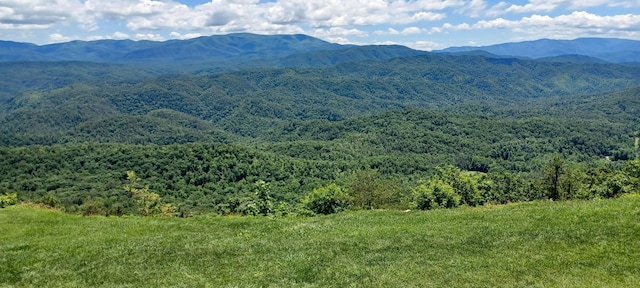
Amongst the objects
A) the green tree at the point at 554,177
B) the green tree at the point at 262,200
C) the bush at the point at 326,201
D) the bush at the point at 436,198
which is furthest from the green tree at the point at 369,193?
the green tree at the point at 554,177

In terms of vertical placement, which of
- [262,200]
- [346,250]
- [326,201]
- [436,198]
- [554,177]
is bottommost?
[436,198]

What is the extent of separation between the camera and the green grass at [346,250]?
2094cm

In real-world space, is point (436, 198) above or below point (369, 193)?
below

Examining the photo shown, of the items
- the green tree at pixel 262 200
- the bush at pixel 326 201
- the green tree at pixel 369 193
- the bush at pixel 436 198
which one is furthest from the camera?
the bush at pixel 436 198

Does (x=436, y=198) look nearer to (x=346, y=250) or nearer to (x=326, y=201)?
(x=326, y=201)

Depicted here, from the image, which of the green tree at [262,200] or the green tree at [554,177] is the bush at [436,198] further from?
the green tree at [262,200]

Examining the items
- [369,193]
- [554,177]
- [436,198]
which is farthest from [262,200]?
[554,177]

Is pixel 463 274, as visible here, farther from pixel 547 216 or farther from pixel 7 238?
pixel 7 238

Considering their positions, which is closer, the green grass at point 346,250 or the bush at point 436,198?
the green grass at point 346,250

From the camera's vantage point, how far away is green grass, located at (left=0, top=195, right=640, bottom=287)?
20.9 metres

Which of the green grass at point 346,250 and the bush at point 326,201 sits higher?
the green grass at point 346,250

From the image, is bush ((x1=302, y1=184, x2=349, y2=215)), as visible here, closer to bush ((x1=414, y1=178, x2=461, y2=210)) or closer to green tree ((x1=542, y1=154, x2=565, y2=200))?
bush ((x1=414, y1=178, x2=461, y2=210))

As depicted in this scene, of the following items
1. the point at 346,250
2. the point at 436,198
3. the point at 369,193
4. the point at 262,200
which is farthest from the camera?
the point at 436,198

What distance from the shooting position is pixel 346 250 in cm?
2533
